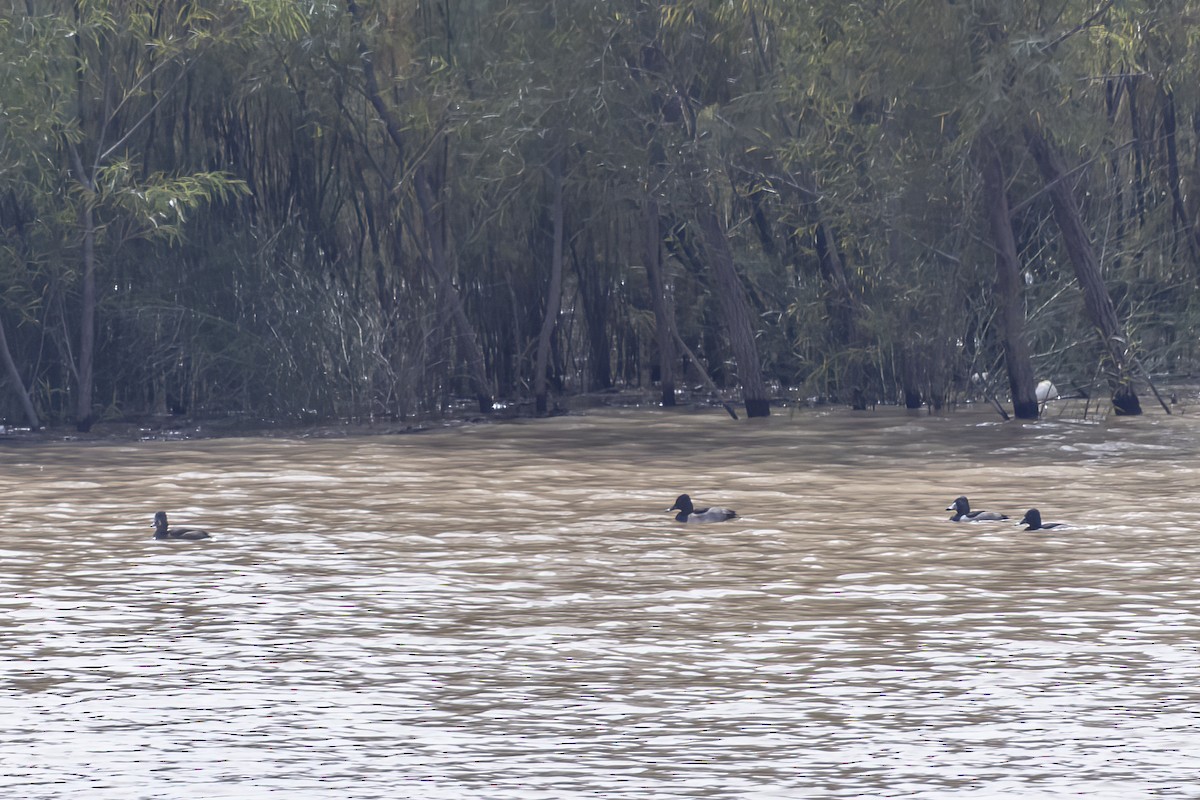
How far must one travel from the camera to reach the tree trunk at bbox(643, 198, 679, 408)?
23750 mm

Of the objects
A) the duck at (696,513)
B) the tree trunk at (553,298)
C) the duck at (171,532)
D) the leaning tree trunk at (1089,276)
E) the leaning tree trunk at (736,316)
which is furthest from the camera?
the tree trunk at (553,298)

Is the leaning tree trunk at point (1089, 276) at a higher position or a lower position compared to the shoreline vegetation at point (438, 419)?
higher

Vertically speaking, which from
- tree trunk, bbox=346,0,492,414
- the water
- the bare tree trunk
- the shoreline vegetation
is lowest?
the water

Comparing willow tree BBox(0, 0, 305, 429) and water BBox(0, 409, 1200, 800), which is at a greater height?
willow tree BBox(0, 0, 305, 429)

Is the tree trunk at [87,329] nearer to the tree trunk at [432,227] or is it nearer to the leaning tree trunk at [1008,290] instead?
the tree trunk at [432,227]

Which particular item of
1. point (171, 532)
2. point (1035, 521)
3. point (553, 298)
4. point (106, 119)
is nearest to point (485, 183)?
point (553, 298)

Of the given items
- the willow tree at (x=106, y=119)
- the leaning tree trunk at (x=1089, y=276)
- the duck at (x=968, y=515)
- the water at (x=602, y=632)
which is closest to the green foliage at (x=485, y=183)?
the willow tree at (x=106, y=119)

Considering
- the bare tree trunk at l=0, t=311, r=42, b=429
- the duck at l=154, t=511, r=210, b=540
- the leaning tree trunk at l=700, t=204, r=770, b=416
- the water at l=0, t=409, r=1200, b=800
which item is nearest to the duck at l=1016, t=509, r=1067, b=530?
the water at l=0, t=409, r=1200, b=800

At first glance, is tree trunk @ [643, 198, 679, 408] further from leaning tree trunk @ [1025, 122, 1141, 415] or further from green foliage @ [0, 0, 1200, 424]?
leaning tree trunk @ [1025, 122, 1141, 415]

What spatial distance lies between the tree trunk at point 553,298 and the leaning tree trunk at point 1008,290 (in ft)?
15.9

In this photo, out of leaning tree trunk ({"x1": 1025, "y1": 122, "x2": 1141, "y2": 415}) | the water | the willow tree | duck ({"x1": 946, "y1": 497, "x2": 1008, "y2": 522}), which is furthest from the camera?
the willow tree

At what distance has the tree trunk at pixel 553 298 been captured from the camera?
2361 centimetres

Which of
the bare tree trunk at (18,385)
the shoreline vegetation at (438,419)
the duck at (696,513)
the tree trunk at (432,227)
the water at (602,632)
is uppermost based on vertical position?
the tree trunk at (432,227)

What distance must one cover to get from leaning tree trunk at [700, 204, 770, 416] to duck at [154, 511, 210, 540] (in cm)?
1024
